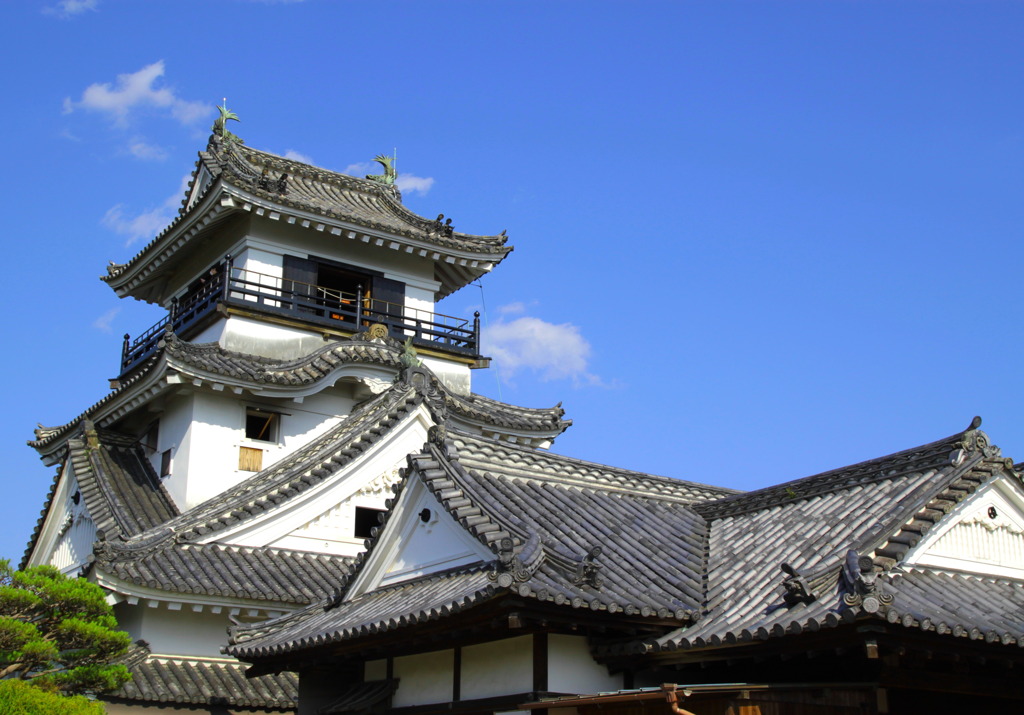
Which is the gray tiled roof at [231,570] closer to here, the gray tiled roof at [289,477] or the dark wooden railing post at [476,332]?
the gray tiled roof at [289,477]

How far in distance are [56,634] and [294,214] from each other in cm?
1516

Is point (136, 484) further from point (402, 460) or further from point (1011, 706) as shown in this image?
point (1011, 706)

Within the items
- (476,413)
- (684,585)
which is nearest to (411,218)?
(476,413)

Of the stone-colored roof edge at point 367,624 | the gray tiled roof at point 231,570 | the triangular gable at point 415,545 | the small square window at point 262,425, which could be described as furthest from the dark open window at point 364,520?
the triangular gable at point 415,545

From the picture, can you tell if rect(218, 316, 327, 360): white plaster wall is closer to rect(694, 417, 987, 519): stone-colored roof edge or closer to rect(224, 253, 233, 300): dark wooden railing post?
rect(224, 253, 233, 300): dark wooden railing post

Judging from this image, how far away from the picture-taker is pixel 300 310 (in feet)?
93.7

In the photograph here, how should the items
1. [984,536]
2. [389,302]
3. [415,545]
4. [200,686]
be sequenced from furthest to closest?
[389,302] < [200,686] < [415,545] < [984,536]

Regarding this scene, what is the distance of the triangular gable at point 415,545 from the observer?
14328 millimetres

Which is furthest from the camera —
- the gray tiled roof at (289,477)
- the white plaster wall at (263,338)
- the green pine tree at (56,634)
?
the white plaster wall at (263,338)

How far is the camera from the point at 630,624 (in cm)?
1248

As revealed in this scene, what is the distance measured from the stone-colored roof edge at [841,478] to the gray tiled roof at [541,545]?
58 centimetres

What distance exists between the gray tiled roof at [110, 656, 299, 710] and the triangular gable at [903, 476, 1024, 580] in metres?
12.2

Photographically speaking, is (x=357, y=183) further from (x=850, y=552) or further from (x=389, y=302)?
(x=850, y=552)

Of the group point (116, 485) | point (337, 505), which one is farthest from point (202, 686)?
point (116, 485)
